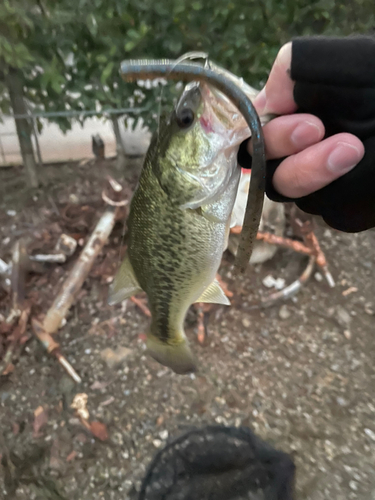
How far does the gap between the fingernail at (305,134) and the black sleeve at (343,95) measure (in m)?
0.03

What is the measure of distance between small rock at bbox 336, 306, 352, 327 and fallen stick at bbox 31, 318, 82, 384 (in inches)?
51.2

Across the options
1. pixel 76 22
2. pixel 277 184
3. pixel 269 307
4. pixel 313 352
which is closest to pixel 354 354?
pixel 313 352

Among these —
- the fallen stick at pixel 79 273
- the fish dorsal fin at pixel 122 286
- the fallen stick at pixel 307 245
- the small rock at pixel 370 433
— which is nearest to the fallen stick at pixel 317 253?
the fallen stick at pixel 307 245

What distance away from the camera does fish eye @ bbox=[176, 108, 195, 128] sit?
0.60 meters

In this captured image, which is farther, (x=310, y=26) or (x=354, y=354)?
(x=354, y=354)

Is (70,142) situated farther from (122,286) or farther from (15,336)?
(122,286)

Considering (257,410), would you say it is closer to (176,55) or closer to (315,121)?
(315,121)

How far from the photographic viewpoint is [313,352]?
5.67 feet

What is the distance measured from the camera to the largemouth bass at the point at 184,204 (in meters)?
0.60

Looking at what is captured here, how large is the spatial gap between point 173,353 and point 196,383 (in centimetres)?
73

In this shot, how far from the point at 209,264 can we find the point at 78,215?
1.38m

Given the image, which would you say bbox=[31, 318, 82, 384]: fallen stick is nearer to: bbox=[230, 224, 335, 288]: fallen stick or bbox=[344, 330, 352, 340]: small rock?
bbox=[230, 224, 335, 288]: fallen stick

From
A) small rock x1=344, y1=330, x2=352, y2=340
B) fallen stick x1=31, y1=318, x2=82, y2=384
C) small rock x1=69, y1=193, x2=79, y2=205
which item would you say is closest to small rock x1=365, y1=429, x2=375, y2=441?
small rock x1=344, y1=330, x2=352, y2=340

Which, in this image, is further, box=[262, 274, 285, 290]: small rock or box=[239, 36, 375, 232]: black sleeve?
box=[262, 274, 285, 290]: small rock
